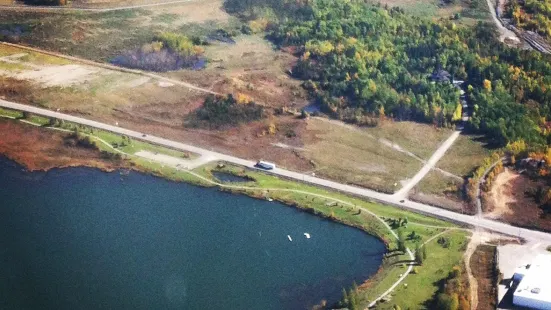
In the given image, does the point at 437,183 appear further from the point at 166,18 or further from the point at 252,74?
the point at 166,18

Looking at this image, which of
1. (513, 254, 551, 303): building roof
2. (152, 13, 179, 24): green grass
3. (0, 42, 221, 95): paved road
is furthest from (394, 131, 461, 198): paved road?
(152, 13, 179, 24): green grass

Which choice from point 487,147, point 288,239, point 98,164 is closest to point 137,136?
point 98,164

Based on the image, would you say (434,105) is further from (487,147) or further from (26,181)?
(26,181)

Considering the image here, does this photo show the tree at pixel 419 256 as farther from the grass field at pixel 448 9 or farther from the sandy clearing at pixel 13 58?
the grass field at pixel 448 9

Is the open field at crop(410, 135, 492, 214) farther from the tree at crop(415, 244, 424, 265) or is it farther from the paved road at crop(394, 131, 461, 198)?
the tree at crop(415, 244, 424, 265)

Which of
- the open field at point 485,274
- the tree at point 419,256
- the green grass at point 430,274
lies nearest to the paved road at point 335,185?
the green grass at point 430,274

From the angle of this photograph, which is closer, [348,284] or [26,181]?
[348,284]
